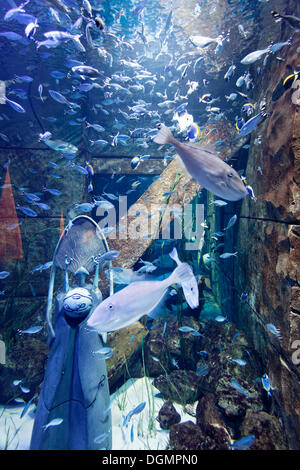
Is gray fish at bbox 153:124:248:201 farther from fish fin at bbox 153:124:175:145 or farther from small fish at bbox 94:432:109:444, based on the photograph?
small fish at bbox 94:432:109:444

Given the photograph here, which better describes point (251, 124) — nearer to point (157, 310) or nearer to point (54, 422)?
point (157, 310)

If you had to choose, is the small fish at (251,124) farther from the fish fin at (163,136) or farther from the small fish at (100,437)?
the small fish at (100,437)

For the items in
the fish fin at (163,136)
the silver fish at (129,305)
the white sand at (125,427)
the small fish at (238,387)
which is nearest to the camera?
the silver fish at (129,305)

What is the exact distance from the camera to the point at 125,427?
9.66 feet

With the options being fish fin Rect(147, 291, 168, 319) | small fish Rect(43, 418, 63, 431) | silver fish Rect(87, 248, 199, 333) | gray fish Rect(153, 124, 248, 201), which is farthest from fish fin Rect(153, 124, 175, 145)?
small fish Rect(43, 418, 63, 431)

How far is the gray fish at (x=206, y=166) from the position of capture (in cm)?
179

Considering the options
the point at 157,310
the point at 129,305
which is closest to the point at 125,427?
the point at 157,310

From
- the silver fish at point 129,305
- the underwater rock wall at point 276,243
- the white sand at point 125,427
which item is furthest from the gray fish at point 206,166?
the white sand at point 125,427

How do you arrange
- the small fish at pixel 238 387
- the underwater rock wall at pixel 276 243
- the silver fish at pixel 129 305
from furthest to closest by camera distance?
the small fish at pixel 238 387
the underwater rock wall at pixel 276 243
the silver fish at pixel 129 305

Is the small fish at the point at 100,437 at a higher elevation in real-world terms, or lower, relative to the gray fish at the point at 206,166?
lower

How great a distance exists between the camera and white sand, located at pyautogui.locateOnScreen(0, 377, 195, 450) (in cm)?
268

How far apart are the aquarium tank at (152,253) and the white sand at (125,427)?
2 centimetres

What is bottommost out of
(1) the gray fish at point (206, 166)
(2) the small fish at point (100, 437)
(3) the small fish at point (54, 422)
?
(2) the small fish at point (100, 437)

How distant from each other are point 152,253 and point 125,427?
3.18 metres
